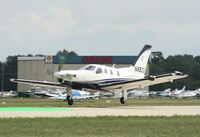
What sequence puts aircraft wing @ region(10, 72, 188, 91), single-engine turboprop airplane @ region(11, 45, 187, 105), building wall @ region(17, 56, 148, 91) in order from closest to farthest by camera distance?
single-engine turboprop airplane @ region(11, 45, 187, 105) → aircraft wing @ region(10, 72, 188, 91) → building wall @ region(17, 56, 148, 91)

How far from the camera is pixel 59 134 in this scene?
18875 millimetres

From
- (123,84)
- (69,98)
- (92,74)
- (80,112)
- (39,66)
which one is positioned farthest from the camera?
(39,66)

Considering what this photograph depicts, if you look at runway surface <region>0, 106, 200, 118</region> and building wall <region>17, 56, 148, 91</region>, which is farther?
building wall <region>17, 56, 148, 91</region>

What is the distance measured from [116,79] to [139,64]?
7.43 meters

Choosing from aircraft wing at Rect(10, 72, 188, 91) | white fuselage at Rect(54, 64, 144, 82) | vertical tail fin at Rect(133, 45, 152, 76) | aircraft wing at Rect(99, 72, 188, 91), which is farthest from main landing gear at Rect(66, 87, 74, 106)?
vertical tail fin at Rect(133, 45, 152, 76)

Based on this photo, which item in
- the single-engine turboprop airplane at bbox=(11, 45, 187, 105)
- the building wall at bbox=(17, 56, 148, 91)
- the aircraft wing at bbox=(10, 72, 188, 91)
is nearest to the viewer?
the single-engine turboprop airplane at bbox=(11, 45, 187, 105)

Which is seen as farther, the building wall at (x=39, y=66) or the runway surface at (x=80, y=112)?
the building wall at (x=39, y=66)

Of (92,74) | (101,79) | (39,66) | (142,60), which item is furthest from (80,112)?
(39,66)

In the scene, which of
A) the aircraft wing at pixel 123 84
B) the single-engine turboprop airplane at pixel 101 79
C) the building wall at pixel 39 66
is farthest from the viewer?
the building wall at pixel 39 66

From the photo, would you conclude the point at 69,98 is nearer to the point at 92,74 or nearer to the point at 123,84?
the point at 92,74

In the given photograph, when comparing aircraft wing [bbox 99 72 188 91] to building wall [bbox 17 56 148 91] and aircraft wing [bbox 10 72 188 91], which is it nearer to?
aircraft wing [bbox 10 72 188 91]

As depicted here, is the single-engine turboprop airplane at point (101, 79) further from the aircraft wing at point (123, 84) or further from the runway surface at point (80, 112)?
the runway surface at point (80, 112)

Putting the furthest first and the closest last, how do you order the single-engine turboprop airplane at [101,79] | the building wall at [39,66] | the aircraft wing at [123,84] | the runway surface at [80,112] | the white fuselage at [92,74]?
1. the building wall at [39,66]
2. the aircraft wing at [123,84]
3. the single-engine turboprop airplane at [101,79]
4. the white fuselage at [92,74]
5. the runway surface at [80,112]

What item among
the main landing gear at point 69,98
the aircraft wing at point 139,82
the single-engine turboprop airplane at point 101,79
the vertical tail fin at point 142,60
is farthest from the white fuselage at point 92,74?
the vertical tail fin at point 142,60
